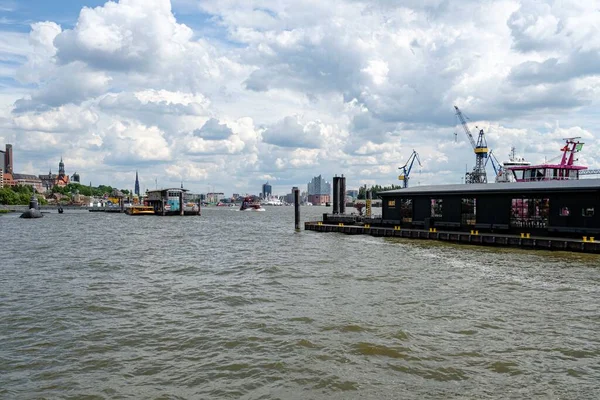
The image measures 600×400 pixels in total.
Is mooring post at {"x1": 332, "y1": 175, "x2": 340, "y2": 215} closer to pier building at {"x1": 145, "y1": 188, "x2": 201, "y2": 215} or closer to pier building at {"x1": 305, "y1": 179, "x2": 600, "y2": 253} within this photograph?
pier building at {"x1": 305, "y1": 179, "x2": 600, "y2": 253}

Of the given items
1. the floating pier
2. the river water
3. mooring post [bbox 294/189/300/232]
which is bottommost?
the river water

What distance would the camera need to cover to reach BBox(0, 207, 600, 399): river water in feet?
41.3

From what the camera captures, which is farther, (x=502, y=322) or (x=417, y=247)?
(x=417, y=247)

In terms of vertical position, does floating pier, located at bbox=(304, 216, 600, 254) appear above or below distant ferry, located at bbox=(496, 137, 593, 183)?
below

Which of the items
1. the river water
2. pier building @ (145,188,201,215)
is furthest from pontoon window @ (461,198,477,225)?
pier building @ (145,188,201,215)

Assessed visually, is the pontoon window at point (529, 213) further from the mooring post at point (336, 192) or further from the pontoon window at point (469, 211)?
the mooring post at point (336, 192)

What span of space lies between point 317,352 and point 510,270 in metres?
21.6

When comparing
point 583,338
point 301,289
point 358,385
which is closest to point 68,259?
point 301,289

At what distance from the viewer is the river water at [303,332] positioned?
12602 millimetres

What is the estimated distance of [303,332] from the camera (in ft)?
56.6

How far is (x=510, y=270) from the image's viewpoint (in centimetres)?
3159

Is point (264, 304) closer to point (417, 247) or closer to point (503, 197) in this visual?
point (417, 247)

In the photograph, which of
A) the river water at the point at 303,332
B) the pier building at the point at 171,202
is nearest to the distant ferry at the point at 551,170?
the river water at the point at 303,332

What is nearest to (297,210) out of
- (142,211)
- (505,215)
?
(505,215)
